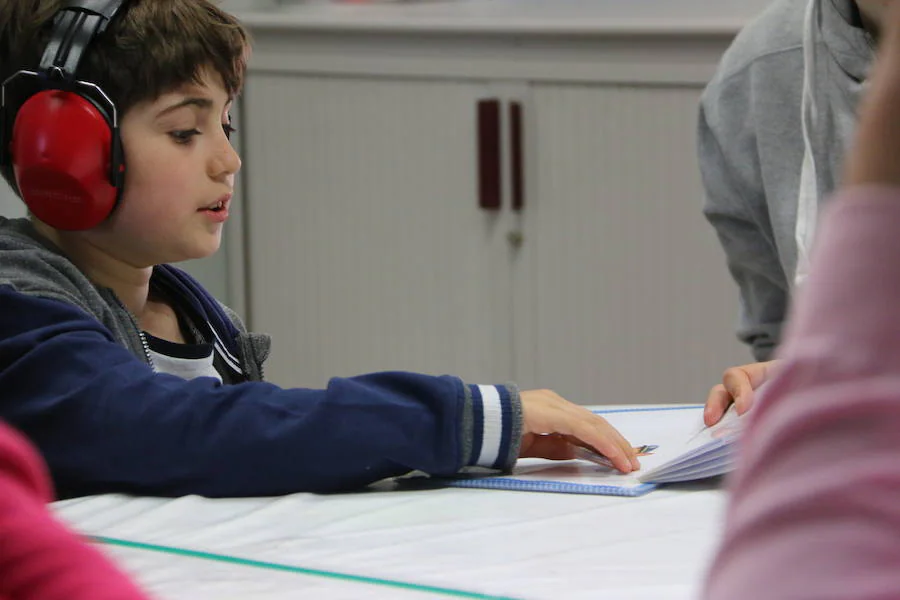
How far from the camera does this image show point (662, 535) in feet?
2.79

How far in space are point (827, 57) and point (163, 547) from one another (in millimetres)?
959

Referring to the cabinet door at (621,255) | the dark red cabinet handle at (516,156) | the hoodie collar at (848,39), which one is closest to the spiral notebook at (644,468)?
the hoodie collar at (848,39)

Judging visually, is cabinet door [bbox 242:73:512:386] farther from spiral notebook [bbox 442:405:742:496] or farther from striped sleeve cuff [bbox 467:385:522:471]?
striped sleeve cuff [bbox 467:385:522:471]

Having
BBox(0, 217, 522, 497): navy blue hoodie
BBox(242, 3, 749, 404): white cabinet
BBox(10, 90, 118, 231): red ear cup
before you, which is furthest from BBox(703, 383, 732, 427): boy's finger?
BBox(242, 3, 749, 404): white cabinet

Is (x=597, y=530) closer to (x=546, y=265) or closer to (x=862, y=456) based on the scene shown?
(x=862, y=456)

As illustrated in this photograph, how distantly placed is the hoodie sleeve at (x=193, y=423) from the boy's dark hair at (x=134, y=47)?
0.22 m

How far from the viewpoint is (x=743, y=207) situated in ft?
5.45

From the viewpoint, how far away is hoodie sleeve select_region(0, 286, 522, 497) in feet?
3.18

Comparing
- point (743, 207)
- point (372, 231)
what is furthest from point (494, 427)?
point (372, 231)

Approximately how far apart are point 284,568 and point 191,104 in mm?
494

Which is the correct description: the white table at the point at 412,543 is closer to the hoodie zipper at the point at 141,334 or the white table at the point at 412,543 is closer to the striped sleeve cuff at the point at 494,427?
the striped sleeve cuff at the point at 494,427

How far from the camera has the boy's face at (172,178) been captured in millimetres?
1124

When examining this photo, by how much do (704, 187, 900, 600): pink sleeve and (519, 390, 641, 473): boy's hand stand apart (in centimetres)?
71

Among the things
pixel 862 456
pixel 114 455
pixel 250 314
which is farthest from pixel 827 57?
pixel 250 314
